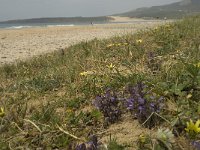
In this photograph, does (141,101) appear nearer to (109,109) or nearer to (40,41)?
(109,109)

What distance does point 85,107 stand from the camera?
3371mm

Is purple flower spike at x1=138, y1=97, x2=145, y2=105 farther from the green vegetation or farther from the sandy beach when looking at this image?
the sandy beach

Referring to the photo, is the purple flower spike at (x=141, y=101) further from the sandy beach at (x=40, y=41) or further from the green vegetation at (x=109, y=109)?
the sandy beach at (x=40, y=41)

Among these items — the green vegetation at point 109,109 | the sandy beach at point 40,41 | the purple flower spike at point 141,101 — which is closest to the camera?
the green vegetation at point 109,109

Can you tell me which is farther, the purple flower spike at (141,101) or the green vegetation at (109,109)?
the purple flower spike at (141,101)

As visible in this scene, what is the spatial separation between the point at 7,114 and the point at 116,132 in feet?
3.64

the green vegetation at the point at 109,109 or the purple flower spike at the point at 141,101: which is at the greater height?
the purple flower spike at the point at 141,101

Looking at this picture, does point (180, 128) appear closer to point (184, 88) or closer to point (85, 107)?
point (184, 88)

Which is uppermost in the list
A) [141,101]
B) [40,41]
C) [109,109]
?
[141,101]

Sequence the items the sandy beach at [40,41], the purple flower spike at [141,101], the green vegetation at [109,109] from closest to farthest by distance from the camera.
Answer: the green vegetation at [109,109]
the purple flower spike at [141,101]
the sandy beach at [40,41]

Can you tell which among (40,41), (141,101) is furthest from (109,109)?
(40,41)

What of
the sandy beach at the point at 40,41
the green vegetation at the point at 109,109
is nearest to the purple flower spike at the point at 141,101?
the green vegetation at the point at 109,109

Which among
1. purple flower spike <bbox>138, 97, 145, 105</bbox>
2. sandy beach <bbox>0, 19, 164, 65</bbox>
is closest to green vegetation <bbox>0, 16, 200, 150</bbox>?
purple flower spike <bbox>138, 97, 145, 105</bbox>

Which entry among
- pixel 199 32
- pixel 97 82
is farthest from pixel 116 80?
pixel 199 32
